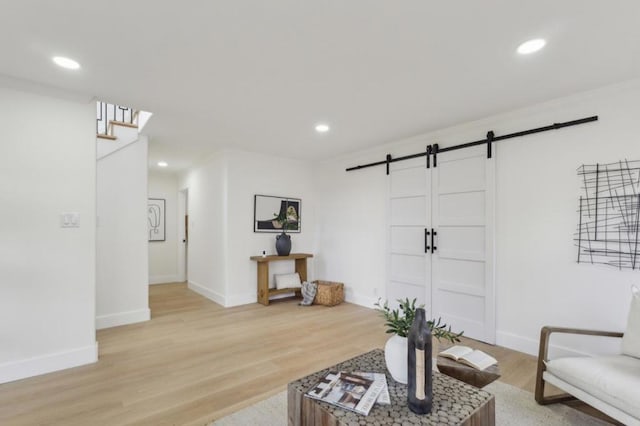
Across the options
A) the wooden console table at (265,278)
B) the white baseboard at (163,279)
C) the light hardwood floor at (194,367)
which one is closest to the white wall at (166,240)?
the white baseboard at (163,279)

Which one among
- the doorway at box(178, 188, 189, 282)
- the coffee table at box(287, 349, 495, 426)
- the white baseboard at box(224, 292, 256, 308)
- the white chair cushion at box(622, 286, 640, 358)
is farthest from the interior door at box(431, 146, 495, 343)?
the doorway at box(178, 188, 189, 282)

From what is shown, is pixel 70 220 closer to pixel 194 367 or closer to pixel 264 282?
pixel 194 367

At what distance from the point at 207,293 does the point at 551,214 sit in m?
4.88

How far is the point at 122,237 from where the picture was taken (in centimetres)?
388

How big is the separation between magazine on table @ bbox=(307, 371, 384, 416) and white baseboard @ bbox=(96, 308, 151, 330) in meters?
3.28

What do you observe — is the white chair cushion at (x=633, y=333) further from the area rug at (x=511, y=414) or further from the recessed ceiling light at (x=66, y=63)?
the recessed ceiling light at (x=66, y=63)

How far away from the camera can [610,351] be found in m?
2.54

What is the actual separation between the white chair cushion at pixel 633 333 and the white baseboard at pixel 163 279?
690cm

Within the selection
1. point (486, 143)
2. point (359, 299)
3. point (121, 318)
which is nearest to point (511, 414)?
point (486, 143)

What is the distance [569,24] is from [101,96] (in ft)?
11.8

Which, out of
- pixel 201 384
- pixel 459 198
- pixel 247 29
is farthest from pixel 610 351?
pixel 247 29

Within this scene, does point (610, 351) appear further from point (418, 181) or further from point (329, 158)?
point (329, 158)

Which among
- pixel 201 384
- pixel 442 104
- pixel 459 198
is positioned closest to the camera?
pixel 201 384

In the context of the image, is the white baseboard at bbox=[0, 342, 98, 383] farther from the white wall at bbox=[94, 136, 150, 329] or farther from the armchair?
the armchair
